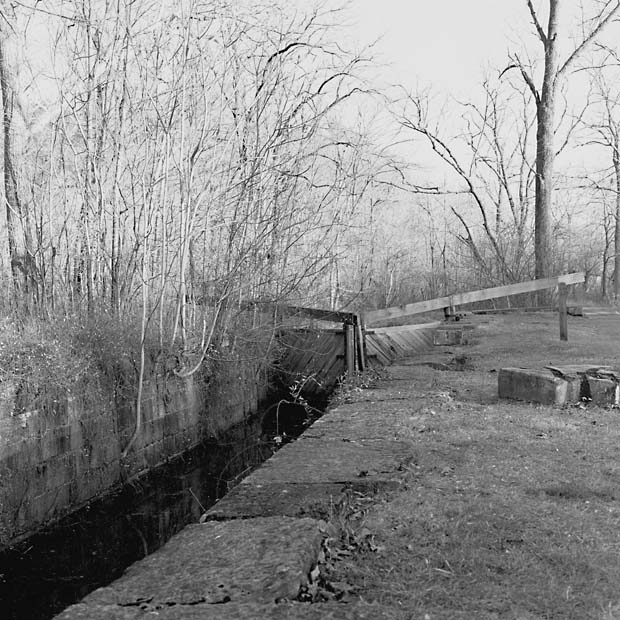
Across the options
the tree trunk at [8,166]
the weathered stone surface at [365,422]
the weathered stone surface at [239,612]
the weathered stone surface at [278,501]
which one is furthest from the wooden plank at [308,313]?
the weathered stone surface at [239,612]

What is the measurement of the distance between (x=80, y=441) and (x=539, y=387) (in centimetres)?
383

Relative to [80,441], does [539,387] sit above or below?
above

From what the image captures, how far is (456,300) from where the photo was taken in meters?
10.2

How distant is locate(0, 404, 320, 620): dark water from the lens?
15.2 feet

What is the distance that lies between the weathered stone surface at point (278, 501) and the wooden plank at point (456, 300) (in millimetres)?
5601

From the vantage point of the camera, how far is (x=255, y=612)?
Answer: 7.37 ft

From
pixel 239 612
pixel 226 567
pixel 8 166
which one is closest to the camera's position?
pixel 239 612

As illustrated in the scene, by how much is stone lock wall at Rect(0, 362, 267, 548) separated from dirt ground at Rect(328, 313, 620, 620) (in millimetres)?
2794

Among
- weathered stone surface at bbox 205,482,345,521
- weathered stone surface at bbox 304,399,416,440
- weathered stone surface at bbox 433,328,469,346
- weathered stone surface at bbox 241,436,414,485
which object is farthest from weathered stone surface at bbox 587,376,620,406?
weathered stone surface at bbox 433,328,469,346

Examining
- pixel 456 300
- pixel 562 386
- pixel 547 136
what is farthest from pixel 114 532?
pixel 547 136

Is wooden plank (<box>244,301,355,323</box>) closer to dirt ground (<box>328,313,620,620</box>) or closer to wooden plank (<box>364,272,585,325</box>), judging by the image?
wooden plank (<box>364,272,585,325</box>)

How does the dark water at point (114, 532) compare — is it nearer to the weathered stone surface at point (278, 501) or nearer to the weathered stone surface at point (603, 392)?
the weathered stone surface at point (278, 501)

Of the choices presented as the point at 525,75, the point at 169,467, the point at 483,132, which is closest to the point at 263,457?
the point at 169,467

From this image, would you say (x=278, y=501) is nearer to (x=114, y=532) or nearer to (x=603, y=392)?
(x=114, y=532)
